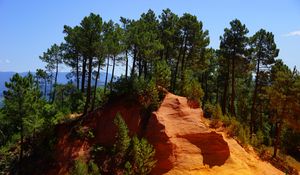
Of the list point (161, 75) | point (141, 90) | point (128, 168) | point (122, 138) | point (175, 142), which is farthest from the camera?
point (161, 75)

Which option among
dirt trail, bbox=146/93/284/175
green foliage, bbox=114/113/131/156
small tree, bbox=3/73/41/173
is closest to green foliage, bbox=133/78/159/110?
dirt trail, bbox=146/93/284/175

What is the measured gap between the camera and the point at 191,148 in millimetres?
29422

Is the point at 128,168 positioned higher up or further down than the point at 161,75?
further down

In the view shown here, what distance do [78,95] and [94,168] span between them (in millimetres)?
21389

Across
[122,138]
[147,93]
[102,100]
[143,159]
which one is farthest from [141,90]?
[143,159]

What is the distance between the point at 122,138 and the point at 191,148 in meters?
5.54

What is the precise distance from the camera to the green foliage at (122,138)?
1092 inches

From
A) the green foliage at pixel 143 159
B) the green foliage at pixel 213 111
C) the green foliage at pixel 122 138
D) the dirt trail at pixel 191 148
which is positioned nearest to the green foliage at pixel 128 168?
the green foliage at pixel 143 159

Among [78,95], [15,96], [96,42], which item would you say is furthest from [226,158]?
[78,95]

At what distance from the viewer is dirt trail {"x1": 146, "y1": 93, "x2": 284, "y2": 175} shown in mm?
28156

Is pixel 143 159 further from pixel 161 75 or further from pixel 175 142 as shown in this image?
pixel 161 75

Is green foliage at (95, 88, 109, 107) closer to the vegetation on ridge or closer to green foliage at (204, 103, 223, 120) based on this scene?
the vegetation on ridge

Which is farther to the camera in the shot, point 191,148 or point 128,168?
point 191,148

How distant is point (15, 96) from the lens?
1336 inches
